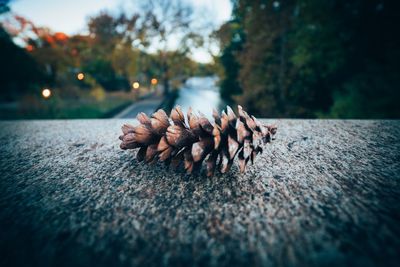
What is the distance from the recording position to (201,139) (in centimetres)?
80

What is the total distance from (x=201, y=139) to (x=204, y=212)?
0.94 feet

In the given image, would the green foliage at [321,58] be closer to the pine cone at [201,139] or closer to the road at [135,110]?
the pine cone at [201,139]

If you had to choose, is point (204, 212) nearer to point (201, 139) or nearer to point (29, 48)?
point (201, 139)

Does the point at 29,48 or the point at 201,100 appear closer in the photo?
the point at 29,48

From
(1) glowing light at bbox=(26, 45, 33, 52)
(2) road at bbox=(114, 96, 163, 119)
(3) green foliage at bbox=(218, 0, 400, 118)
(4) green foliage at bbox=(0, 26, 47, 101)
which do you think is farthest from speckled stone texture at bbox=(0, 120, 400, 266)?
(1) glowing light at bbox=(26, 45, 33, 52)

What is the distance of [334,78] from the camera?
8.20 m

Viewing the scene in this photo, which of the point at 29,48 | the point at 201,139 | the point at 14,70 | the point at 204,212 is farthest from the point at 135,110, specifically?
the point at 204,212

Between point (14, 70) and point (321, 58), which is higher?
point (14, 70)

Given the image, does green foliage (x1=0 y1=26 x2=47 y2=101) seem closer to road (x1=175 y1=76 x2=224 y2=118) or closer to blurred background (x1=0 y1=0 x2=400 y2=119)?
blurred background (x1=0 y1=0 x2=400 y2=119)

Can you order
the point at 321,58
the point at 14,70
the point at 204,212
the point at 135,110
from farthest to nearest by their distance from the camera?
the point at 135,110 < the point at 14,70 < the point at 321,58 < the point at 204,212

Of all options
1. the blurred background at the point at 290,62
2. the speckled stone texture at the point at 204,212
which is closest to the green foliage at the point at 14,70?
the blurred background at the point at 290,62

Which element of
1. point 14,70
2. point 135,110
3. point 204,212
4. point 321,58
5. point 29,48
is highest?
point 29,48

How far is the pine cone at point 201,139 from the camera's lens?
751 mm

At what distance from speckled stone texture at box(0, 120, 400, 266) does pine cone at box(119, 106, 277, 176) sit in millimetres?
110
